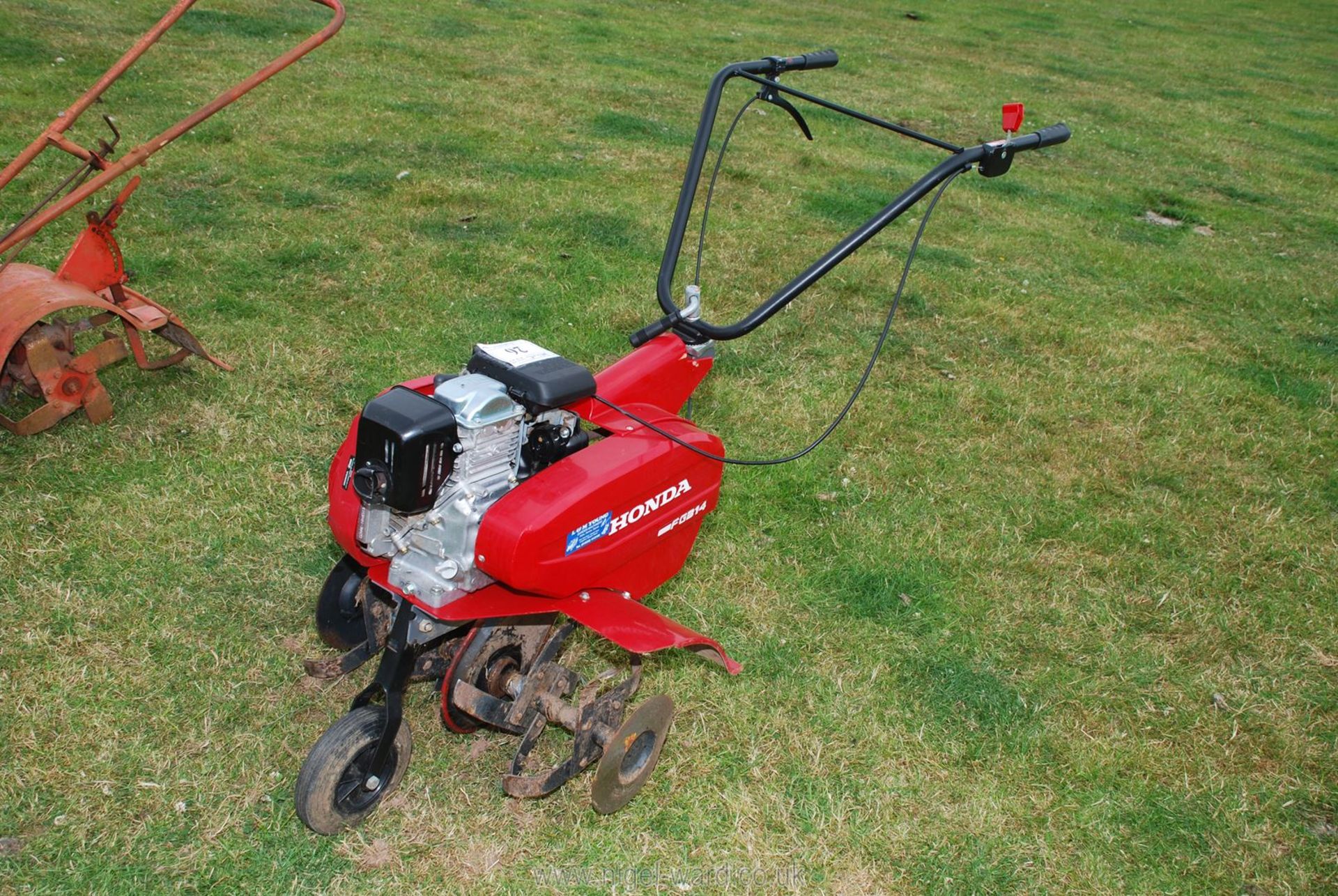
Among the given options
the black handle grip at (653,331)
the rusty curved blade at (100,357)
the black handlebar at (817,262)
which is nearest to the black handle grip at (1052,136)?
the black handlebar at (817,262)

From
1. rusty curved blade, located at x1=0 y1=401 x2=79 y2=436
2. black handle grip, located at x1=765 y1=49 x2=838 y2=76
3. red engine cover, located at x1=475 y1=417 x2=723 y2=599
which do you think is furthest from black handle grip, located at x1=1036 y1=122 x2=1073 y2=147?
rusty curved blade, located at x1=0 y1=401 x2=79 y2=436

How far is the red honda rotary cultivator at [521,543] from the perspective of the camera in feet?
9.19

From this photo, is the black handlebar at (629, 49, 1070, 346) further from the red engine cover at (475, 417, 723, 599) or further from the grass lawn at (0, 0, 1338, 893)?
the grass lawn at (0, 0, 1338, 893)

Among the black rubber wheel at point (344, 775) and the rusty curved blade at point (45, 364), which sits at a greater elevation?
the rusty curved blade at point (45, 364)

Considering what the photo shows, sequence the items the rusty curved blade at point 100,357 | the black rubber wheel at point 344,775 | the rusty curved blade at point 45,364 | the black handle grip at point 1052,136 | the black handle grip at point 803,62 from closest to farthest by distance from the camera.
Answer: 1. the black rubber wheel at point 344,775
2. the black handle grip at point 1052,136
3. the black handle grip at point 803,62
4. the rusty curved blade at point 45,364
5. the rusty curved blade at point 100,357

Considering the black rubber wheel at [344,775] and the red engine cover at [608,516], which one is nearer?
the red engine cover at [608,516]

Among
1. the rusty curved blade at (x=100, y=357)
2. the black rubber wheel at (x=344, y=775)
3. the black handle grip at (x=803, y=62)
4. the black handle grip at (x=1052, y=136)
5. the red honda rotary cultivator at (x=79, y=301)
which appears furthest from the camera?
the rusty curved blade at (x=100, y=357)

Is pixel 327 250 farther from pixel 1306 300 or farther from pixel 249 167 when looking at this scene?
pixel 1306 300

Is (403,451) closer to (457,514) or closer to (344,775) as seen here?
(457,514)

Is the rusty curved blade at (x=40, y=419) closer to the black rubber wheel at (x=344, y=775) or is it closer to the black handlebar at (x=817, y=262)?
the black rubber wheel at (x=344, y=775)

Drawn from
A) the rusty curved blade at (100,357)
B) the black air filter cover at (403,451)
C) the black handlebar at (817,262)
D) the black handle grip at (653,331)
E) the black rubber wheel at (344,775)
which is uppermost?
the black handlebar at (817,262)

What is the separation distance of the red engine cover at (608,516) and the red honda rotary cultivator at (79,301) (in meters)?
2.07

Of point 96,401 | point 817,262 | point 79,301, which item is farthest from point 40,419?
point 817,262

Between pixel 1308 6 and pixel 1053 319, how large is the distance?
23.2m
